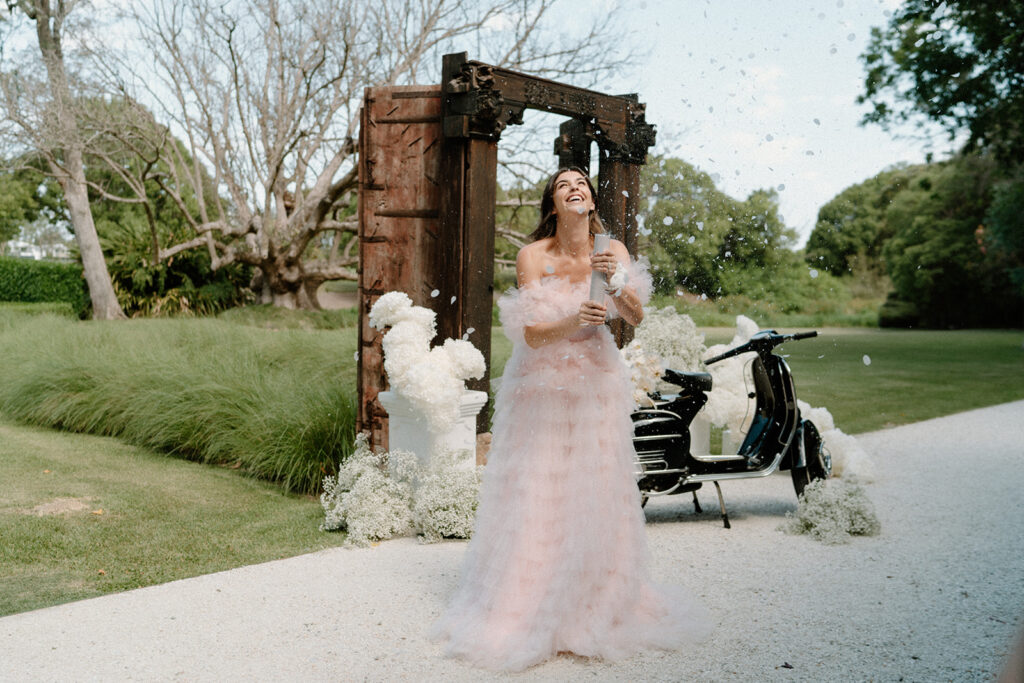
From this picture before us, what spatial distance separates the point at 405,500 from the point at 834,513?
2.80m

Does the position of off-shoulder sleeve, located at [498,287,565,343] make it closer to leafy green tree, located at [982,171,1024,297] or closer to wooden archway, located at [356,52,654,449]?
wooden archway, located at [356,52,654,449]

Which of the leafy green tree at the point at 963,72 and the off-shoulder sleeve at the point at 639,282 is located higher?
the leafy green tree at the point at 963,72

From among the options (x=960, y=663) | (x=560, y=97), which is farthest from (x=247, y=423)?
(x=960, y=663)

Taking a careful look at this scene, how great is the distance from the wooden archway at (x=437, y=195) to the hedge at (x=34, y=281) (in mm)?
26515

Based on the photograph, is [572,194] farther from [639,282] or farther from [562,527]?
[562,527]

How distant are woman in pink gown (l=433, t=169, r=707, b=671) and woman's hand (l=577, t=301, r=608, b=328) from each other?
15 centimetres

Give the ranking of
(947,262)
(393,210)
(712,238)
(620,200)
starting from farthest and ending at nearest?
(947,262)
(620,200)
(393,210)
(712,238)

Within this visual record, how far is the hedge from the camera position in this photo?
29750mm

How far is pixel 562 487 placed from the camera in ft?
12.1

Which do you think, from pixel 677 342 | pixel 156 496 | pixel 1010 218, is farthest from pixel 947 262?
pixel 156 496

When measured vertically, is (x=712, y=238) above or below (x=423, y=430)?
above

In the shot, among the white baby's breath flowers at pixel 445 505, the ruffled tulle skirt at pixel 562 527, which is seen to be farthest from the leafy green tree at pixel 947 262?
the ruffled tulle skirt at pixel 562 527

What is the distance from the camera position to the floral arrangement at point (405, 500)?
17.8ft

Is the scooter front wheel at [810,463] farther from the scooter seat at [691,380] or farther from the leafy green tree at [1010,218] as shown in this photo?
the leafy green tree at [1010,218]
